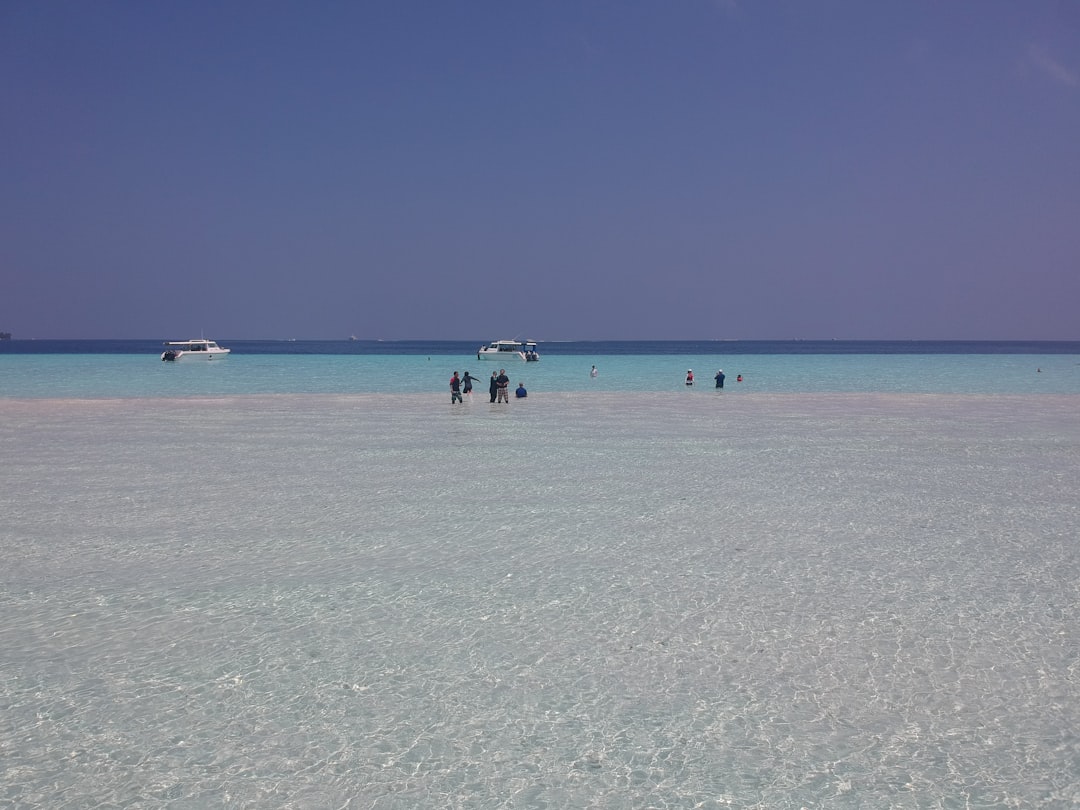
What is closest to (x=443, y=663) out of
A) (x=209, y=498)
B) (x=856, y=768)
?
(x=856, y=768)

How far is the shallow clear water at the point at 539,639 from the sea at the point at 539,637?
0.03 metres

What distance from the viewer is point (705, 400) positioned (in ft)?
135

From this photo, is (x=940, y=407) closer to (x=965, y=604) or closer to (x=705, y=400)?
(x=705, y=400)

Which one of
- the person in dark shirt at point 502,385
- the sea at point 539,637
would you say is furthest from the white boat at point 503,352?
the sea at point 539,637

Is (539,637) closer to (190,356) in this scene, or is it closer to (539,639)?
(539,639)

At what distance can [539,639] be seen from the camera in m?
7.88

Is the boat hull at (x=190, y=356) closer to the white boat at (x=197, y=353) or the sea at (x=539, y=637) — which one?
the white boat at (x=197, y=353)

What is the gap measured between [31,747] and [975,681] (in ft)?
23.2

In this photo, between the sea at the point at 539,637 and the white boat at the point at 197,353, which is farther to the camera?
the white boat at the point at 197,353

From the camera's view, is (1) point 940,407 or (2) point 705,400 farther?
(2) point 705,400

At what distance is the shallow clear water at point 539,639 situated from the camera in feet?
18.3

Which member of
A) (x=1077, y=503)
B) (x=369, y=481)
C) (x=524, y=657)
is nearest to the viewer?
(x=524, y=657)

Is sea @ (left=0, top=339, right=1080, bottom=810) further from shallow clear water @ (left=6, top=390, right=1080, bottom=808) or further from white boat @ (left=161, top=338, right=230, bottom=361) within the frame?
white boat @ (left=161, top=338, right=230, bottom=361)

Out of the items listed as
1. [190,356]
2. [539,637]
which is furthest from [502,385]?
[190,356]
